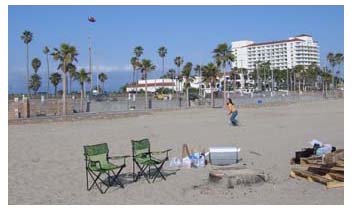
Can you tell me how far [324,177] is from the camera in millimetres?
7531

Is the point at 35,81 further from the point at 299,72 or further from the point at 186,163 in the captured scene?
the point at 186,163

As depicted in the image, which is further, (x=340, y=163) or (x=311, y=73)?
(x=311, y=73)

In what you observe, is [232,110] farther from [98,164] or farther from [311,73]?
[311,73]

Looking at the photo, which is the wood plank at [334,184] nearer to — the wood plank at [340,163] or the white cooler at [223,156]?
the wood plank at [340,163]

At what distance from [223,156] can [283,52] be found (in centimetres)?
14171

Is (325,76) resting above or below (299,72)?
below

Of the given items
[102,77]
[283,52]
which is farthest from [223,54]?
[283,52]

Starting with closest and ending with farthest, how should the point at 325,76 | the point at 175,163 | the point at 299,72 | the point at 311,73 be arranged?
the point at 175,163, the point at 299,72, the point at 325,76, the point at 311,73

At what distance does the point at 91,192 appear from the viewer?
24.5ft

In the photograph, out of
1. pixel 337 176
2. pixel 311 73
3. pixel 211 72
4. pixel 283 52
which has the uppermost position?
pixel 283 52

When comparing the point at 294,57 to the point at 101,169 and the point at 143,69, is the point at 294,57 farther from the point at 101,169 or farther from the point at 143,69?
the point at 101,169

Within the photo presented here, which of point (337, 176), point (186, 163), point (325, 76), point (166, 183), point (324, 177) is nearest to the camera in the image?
point (337, 176)

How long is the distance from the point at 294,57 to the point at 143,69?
277 ft
